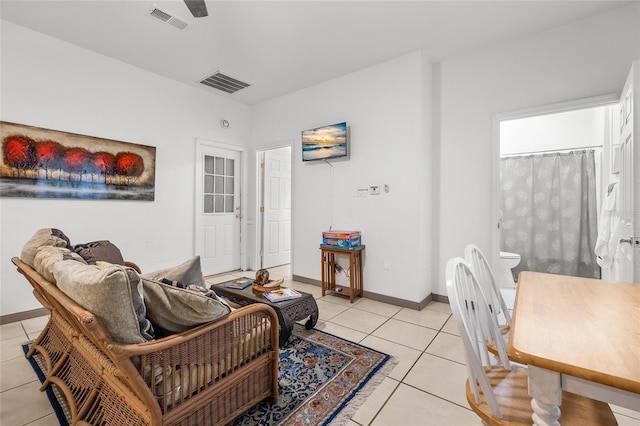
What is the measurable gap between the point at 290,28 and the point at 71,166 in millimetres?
2761

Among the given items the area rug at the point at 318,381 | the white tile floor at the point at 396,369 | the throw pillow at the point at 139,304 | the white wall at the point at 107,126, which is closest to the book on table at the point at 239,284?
the area rug at the point at 318,381

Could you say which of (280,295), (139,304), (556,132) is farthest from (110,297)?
(556,132)

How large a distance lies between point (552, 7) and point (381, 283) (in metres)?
3.10

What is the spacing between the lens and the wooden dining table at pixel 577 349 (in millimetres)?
717

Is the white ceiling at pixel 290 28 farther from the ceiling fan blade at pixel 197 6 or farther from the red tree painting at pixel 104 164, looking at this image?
the red tree painting at pixel 104 164

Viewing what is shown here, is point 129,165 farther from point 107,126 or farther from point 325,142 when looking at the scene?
point 325,142

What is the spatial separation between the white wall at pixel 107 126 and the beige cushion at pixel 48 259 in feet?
6.53

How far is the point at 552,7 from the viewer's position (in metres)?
2.51

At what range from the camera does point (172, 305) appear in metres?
1.23

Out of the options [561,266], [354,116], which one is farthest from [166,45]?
[561,266]

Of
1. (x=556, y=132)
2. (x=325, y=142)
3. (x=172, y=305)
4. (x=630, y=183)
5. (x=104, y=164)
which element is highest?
(x=556, y=132)

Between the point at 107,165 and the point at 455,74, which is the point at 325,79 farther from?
the point at 107,165

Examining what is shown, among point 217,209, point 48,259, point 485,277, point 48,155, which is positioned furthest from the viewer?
point 217,209

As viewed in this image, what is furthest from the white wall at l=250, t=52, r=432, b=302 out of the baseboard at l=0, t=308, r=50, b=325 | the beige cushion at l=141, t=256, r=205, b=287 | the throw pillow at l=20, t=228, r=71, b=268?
the baseboard at l=0, t=308, r=50, b=325
